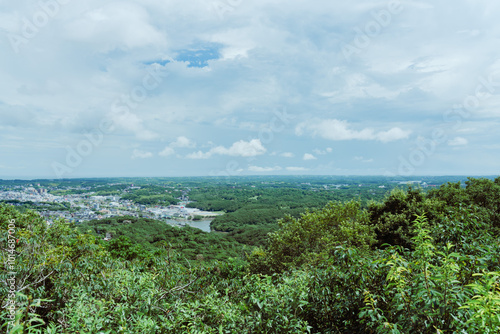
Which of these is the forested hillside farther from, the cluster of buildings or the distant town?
the distant town

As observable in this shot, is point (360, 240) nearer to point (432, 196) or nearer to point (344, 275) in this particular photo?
point (432, 196)

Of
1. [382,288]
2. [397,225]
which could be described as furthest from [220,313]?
[397,225]

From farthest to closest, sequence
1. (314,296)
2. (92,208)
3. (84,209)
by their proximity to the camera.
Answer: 1. (92,208)
2. (84,209)
3. (314,296)

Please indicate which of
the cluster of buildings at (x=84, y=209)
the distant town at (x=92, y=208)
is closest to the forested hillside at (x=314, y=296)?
the cluster of buildings at (x=84, y=209)

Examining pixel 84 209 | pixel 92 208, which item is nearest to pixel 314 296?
pixel 84 209

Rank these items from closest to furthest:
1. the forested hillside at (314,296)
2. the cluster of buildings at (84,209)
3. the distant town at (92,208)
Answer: the forested hillside at (314,296)
the cluster of buildings at (84,209)
the distant town at (92,208)

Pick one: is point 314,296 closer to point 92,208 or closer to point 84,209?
point 84,209

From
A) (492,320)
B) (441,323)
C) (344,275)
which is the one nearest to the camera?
(492,320)

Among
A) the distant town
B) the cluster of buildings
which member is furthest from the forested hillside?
the distant town

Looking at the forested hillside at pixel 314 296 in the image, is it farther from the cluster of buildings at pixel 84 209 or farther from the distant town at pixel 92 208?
the distant town at pixel 92 208

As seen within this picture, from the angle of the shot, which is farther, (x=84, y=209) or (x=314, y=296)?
(x=84, y=209)

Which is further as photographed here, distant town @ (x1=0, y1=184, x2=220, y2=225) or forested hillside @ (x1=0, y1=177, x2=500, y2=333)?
distant town @ (x1=0, y1=184, x2=220, y2=225)
